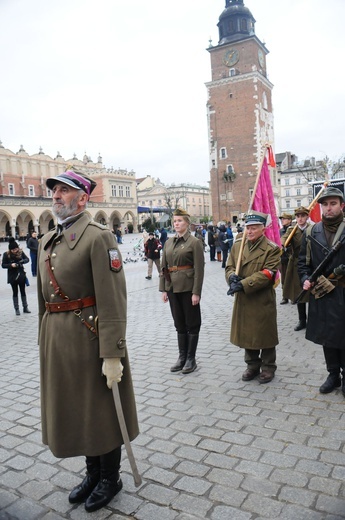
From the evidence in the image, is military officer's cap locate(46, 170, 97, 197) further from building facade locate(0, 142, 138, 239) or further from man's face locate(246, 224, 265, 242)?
building facade locate(0, 142, 138, 239)

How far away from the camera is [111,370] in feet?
8.65

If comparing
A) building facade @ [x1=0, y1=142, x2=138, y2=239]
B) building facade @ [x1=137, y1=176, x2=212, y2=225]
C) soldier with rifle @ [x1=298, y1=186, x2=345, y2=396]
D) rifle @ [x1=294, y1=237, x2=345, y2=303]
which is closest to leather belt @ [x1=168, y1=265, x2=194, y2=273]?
soldier with rifle @ [x1=298, y1=186, x2=345, y2=396]

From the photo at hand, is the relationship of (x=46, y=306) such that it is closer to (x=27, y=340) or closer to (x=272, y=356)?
(x=272, y=356)

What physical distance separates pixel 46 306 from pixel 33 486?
141cm

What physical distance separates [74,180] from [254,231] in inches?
109

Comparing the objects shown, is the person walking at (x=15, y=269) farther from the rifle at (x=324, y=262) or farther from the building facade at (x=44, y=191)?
the building facade at (x=44, y=191)

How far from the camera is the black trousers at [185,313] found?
556 centimetres

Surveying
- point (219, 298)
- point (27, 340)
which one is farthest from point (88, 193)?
point (219, 298)

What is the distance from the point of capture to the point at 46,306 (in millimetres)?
2891

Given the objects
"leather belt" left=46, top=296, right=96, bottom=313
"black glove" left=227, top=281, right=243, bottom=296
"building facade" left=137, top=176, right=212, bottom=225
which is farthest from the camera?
"building facade" left=137, top=176, right=212, bottom=225

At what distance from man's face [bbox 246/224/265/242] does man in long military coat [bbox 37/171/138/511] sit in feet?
8.46

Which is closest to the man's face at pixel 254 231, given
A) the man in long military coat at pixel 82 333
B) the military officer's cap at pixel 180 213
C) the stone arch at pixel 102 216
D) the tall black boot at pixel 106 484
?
the military officer's cap at pixel 180 213

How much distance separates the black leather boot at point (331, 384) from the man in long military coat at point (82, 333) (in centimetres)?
263

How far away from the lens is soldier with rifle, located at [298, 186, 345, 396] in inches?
170
